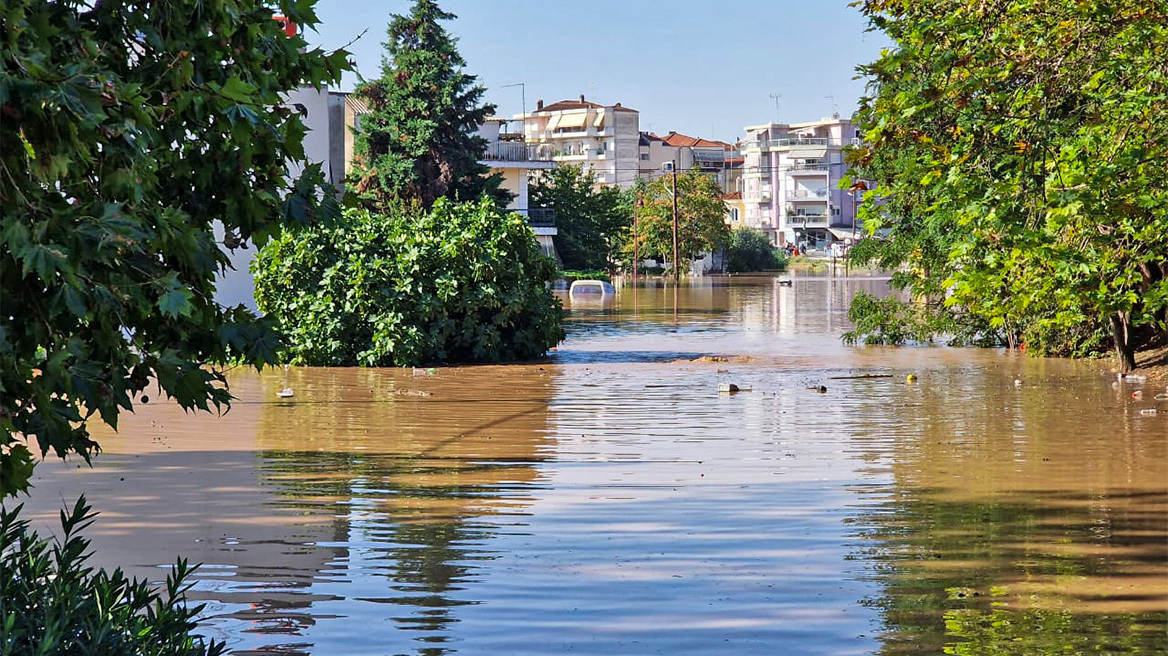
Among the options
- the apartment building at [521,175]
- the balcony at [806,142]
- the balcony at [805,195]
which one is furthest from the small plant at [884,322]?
the balcony at [806,142]

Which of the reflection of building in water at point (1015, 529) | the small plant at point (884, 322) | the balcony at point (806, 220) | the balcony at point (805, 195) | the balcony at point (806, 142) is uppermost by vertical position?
the balcony at point (806, 142)

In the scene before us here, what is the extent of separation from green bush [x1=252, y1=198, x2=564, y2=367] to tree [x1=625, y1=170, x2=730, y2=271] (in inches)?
2611

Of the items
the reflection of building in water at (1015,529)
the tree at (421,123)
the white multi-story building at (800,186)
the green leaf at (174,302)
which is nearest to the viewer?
the green leaf at (174,302)

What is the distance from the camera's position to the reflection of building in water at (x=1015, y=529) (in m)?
7.53

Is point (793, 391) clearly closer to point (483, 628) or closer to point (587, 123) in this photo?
point (483, 628)

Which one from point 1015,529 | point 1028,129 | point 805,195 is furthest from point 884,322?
point 805,195

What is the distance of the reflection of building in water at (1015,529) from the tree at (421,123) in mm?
41732

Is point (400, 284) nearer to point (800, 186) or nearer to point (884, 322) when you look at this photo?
point (884, 322)

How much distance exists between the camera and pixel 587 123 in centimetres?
14362

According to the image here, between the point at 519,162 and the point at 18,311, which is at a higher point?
the point at 519,162

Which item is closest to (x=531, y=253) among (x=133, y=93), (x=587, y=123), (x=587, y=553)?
(x=587, y=553)

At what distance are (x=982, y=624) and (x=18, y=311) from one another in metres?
5.34

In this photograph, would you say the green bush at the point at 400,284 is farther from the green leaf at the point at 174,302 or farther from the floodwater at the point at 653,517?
the green leaf at the point at 174,302

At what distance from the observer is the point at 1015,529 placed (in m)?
10.2
